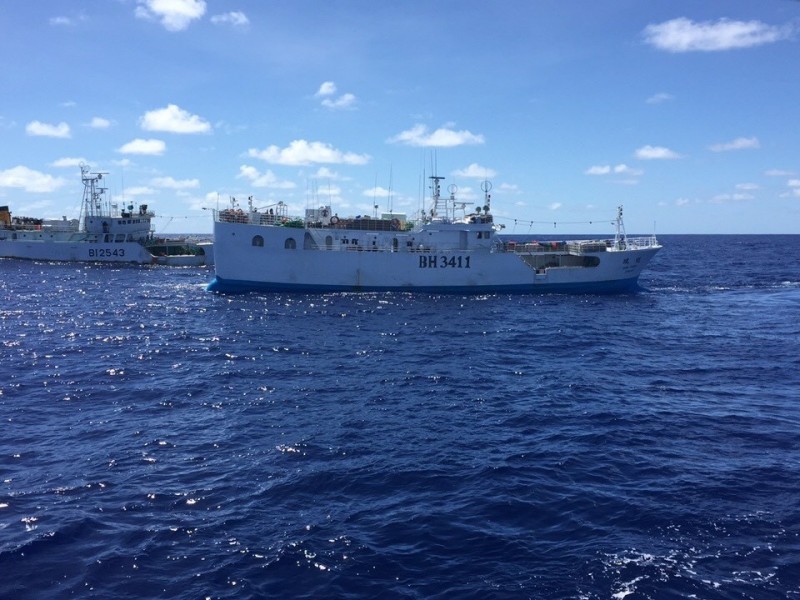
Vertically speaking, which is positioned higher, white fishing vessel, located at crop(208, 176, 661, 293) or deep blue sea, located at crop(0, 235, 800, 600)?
white fishing vessel, located at crop(208, 176, 661, 293)

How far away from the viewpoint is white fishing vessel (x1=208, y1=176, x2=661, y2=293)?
49.3 m

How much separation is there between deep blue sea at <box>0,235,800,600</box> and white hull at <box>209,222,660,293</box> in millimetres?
16231

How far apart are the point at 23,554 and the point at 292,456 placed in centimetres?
663

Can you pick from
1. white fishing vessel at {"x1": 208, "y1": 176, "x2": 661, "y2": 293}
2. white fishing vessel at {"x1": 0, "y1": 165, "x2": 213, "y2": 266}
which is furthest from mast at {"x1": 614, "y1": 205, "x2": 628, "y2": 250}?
white fishing vessel at {"x1": 0, "y1": 165, "x2": 213, "y2": 266}

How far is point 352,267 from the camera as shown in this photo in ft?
163

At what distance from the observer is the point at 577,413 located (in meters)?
20.4

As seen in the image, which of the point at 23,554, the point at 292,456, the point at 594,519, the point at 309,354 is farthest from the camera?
the point at 309,354

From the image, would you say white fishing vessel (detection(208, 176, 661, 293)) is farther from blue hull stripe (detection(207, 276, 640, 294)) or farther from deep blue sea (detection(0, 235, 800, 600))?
deep blue sea (detection(0, 235, 800, 600))

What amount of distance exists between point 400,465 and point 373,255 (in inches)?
1366

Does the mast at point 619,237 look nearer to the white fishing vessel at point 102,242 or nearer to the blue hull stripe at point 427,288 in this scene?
the blue hull stripe at point 427,288

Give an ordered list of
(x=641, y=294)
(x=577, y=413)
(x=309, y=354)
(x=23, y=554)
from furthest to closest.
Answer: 1. (x=641, y=294)
2. (x=309, y=354)
3. (x=577, y=413)
4. (x=23, y=554)

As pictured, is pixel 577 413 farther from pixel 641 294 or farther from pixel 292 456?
pixel 641 294

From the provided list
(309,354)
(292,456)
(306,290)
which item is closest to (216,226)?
(306,290)

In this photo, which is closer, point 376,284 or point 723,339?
point 723,339
